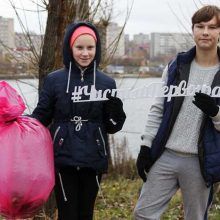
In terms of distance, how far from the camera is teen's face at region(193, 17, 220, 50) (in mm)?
3088

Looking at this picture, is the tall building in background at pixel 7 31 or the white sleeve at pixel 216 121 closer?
the white sleeve at pixel 216 121

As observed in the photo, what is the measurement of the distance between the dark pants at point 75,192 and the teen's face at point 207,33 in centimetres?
116

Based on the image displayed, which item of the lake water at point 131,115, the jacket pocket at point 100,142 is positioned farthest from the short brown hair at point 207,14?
the lake water at point 131,115

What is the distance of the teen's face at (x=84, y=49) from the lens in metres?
3.23

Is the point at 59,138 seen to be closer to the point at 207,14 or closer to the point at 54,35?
the point at 207,14

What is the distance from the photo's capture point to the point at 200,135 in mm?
3143

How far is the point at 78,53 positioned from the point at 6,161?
0.88 m

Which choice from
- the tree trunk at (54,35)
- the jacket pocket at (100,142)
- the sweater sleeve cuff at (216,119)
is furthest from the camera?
the tree trunk at (54,35)

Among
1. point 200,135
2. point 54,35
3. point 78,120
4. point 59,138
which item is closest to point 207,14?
point 200,135

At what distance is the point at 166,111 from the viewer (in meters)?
3.22

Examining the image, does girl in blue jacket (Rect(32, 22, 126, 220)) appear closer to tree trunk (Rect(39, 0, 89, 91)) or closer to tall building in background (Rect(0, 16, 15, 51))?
tree trunk (Rect(39, 0, 89, 91))

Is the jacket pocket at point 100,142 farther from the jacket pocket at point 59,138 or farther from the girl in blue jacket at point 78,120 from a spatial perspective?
the jacket pocket at point 59,138

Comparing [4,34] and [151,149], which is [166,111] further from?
[4,34]

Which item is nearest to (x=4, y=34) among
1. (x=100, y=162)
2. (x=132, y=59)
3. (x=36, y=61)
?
(x=36, y=61)
